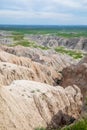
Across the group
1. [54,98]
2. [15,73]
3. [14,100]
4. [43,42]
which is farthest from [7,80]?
[43,42]

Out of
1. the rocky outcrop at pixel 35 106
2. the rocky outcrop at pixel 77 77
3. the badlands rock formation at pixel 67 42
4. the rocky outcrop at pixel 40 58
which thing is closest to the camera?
the rocky outcrop at pixel 35 106

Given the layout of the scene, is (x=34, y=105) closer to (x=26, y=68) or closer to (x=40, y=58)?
(x=26, y=68)

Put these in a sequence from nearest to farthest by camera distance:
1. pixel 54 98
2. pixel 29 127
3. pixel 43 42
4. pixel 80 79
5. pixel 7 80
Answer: pixel 29 127
pixel 54 98
pixel 7 80
pixel 80 79
pixel 43 42

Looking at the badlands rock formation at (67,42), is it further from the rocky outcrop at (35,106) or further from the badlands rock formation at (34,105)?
the rocky outcrop at (35,106)

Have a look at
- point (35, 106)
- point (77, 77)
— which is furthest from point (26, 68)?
point (35, 106)

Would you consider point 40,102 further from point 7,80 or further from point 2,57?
point 2,57

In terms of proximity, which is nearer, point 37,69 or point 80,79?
point 80,79

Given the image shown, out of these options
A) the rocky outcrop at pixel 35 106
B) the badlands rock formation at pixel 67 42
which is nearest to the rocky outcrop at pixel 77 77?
the rocky outcrop at pixel 35 106

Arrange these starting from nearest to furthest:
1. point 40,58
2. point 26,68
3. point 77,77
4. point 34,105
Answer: point 34,105 < point 26,68 < point 77,77 < point 40,58
